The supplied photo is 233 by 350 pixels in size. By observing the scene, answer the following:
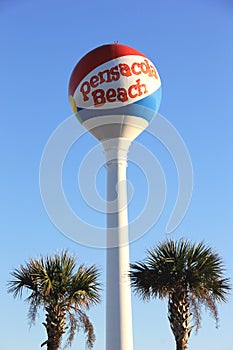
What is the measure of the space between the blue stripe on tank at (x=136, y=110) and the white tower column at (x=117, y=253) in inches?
59.2

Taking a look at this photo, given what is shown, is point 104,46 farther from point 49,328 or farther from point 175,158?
point 49,328

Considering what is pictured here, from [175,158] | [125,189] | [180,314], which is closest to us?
[180,314]

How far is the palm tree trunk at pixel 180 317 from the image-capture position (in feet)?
59.9

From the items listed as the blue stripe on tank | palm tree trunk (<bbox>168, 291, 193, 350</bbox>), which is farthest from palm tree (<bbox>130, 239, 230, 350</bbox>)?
the blue stripe on tank

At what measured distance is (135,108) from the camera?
1004 inches

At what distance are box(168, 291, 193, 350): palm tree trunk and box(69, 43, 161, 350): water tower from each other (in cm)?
549

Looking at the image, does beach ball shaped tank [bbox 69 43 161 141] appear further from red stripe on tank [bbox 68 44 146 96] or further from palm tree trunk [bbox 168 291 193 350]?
palm tree trunk [bbox 168 291 193 350]

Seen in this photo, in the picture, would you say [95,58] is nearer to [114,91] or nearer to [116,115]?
[114,91]

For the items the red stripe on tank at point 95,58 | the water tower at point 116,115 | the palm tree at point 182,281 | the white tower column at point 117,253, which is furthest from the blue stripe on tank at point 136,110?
the palm tree at point 182,281

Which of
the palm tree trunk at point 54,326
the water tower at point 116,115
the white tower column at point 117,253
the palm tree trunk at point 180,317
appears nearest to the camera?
the palm tree trunk at point 180,317

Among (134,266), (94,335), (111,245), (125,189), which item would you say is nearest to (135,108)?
(125,189)

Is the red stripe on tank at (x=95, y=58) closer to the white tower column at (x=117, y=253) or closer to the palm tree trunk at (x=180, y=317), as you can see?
the white tower column at (x=117, y=253)

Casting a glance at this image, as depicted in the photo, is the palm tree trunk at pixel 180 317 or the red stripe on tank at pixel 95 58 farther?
the red stripe on tank at pixel 95 58

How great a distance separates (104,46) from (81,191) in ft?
24.0
